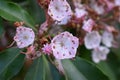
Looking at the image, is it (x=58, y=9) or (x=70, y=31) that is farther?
(x=70, y=31)

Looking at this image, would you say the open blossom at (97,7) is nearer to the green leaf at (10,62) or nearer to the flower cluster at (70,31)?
the flower cluster at (70,31)

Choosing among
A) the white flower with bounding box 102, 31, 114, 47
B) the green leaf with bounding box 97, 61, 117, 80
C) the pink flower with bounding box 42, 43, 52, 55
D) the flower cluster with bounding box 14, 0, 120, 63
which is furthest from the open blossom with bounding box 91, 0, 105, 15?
the pink flower with bounding box 42, 43, 52, 55

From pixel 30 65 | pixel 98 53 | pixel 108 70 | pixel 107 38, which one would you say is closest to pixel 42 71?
pixel 30 65

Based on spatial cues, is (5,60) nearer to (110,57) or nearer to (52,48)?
(52,48)

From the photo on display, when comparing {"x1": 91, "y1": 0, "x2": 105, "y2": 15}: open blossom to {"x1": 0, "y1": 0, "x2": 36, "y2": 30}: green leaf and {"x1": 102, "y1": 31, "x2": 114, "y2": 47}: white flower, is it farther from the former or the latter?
{"x1": 0, "y1": 0, "x2": 36, "y2": 30}: green leaf

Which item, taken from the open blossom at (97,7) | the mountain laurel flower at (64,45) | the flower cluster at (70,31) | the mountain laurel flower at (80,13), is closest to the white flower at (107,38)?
the flower cluster at (70,31)

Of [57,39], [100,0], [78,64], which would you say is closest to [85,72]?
[78,64]

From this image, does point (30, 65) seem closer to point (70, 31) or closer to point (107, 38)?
point (70, 31)
